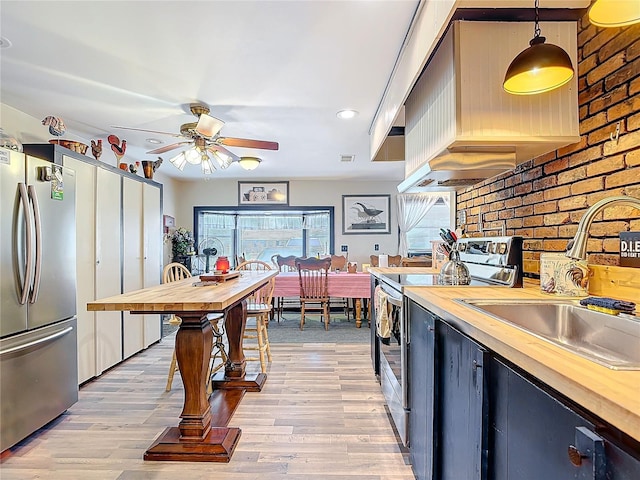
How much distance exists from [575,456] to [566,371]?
0.14 meters

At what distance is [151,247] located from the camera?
3.96 m

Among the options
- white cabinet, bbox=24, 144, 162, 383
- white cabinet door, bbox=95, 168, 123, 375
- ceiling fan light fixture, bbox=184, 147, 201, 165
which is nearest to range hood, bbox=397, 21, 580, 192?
ceiling fan light fixture, bbox=184, 147, 201, 165

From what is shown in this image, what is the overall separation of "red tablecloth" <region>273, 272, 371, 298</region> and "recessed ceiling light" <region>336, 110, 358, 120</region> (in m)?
2.33

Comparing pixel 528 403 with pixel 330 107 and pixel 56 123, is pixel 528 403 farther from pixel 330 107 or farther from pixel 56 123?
pixel 56 123

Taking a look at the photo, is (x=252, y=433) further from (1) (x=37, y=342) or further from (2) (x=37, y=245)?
(2) (x=37, y=245)

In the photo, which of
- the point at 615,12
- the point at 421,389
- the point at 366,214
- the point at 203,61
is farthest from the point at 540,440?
the point at 366,214

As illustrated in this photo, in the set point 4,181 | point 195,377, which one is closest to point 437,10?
point 195,377

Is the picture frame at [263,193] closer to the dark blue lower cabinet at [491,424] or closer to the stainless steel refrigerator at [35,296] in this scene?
the stainless steel refrigerator at [35,296]

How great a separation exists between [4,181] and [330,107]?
2.23m

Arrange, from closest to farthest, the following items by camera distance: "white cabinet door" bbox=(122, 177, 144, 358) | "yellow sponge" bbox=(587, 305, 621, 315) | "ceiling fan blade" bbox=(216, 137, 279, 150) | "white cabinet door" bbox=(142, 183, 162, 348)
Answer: "yellow sponge" bbox=(587, 305, 621, 315) < "ceiling fan blade" bbox=(216, 137, 279, 150) < "white cabinet door" bbox=(122, 177, 144, 358) < "white cabinet door" bbox=(142, 183, 162, 348)

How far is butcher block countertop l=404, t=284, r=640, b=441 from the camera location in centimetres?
53

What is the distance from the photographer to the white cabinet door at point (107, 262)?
3053mm

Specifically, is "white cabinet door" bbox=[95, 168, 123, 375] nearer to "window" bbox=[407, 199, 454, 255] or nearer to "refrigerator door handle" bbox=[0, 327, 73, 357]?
"refrigerator door handle" bbox=[0, 327, 73, 357]

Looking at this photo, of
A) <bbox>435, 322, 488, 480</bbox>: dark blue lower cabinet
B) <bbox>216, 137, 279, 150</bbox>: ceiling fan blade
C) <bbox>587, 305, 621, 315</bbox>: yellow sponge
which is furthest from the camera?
<bbox>216, 137, 279, 150</bbox>: ceiling fan blade
